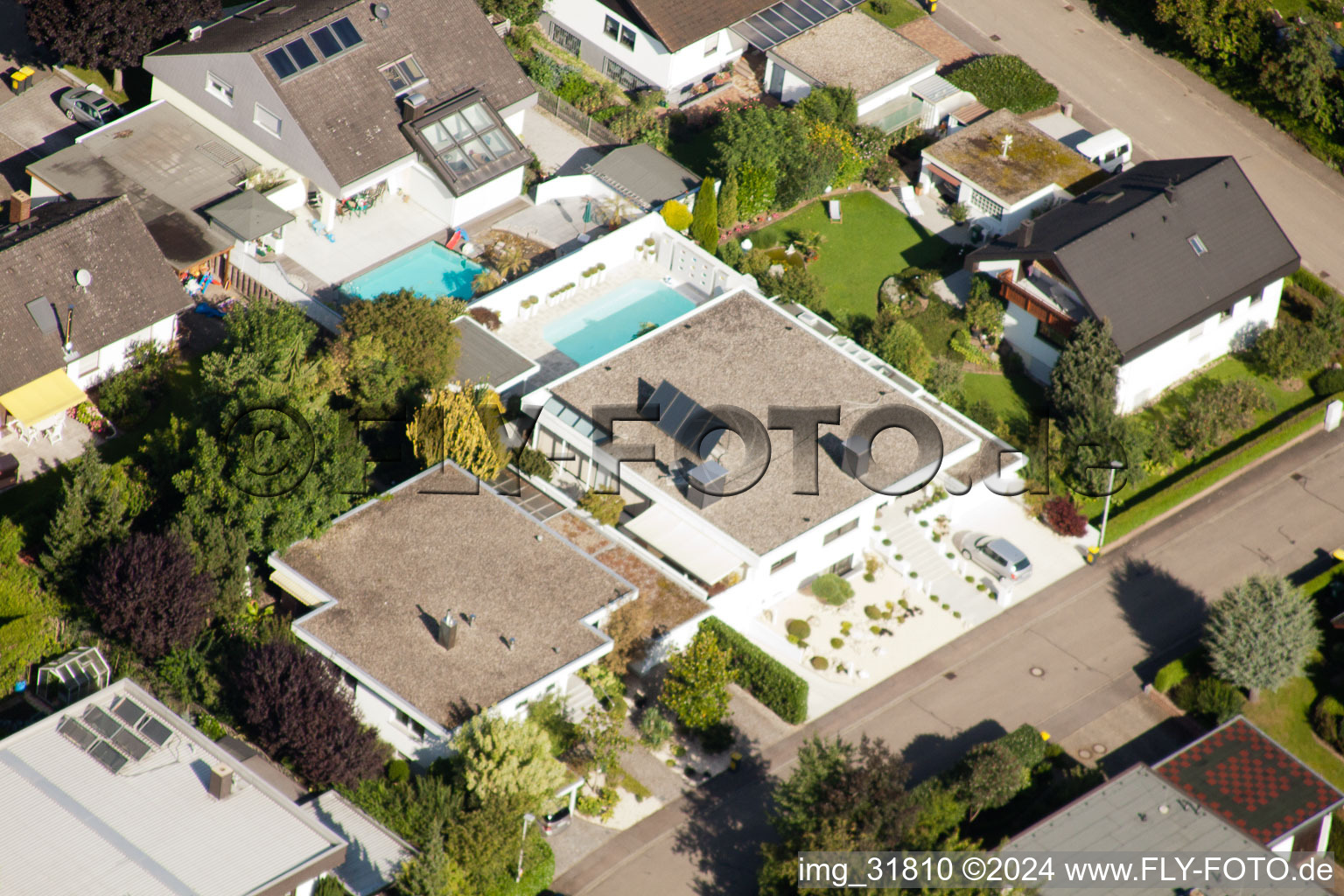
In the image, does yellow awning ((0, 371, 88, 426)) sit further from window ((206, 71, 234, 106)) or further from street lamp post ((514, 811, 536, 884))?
street lamp post ((514, 811, 536, 884))

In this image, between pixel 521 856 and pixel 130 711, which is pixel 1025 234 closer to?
pixel 521 856

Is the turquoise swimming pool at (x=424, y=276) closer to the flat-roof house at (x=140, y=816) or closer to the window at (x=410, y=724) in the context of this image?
the window at (x=410, y=724)

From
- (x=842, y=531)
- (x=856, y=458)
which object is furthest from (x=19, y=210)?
(x=842, y=531)

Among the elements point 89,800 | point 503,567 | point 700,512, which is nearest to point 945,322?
point 700,512

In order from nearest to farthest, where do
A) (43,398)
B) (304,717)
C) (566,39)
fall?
(304,717) < (43,398) < (566,39)

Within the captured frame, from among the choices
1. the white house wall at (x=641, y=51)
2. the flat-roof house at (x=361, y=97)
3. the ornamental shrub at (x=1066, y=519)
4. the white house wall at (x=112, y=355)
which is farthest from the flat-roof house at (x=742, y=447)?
the white house wall at (x=641, y=51)

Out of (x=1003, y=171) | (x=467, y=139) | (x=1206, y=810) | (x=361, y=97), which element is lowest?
(x=1206, y=810)
